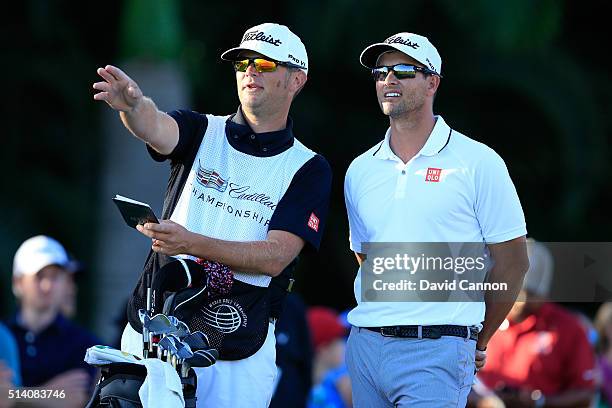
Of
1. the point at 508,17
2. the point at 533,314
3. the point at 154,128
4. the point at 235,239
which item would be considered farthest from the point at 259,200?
the point at 508,17

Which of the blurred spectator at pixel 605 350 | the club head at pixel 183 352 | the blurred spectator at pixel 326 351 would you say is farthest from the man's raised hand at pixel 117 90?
the blurred spectator at pixel 605 350

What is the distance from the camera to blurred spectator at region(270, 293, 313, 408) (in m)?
8.30

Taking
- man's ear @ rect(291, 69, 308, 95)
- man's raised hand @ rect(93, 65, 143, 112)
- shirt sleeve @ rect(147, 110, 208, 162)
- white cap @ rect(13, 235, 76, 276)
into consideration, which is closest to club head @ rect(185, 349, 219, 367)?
shirt sleeve @ rect(147, 110, 208, 162)

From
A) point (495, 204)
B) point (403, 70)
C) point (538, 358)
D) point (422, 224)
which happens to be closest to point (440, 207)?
point (422, 224)

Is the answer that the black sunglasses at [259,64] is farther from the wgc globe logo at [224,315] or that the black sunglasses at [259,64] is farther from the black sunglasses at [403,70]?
the wgc globe logo at [224,315]

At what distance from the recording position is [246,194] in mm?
5875

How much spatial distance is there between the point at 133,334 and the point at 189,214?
0.58 metres

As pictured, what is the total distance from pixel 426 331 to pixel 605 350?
189 inches

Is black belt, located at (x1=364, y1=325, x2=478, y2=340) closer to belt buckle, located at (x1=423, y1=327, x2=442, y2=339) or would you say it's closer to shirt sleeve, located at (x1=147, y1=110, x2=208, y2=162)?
belt buckle, located at (x1=423, y1=327, x2=442, y2=339)

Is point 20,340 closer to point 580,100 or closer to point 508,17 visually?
point 508,17

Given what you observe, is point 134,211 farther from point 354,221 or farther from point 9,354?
point 9,354

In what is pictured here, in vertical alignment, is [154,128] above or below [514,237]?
above

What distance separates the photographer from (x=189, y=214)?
5.84m

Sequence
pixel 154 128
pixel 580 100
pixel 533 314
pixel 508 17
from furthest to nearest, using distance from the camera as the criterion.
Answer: pixel 580 100 → pixel 508 17 → pixel 533 314 → pixel 154 128
